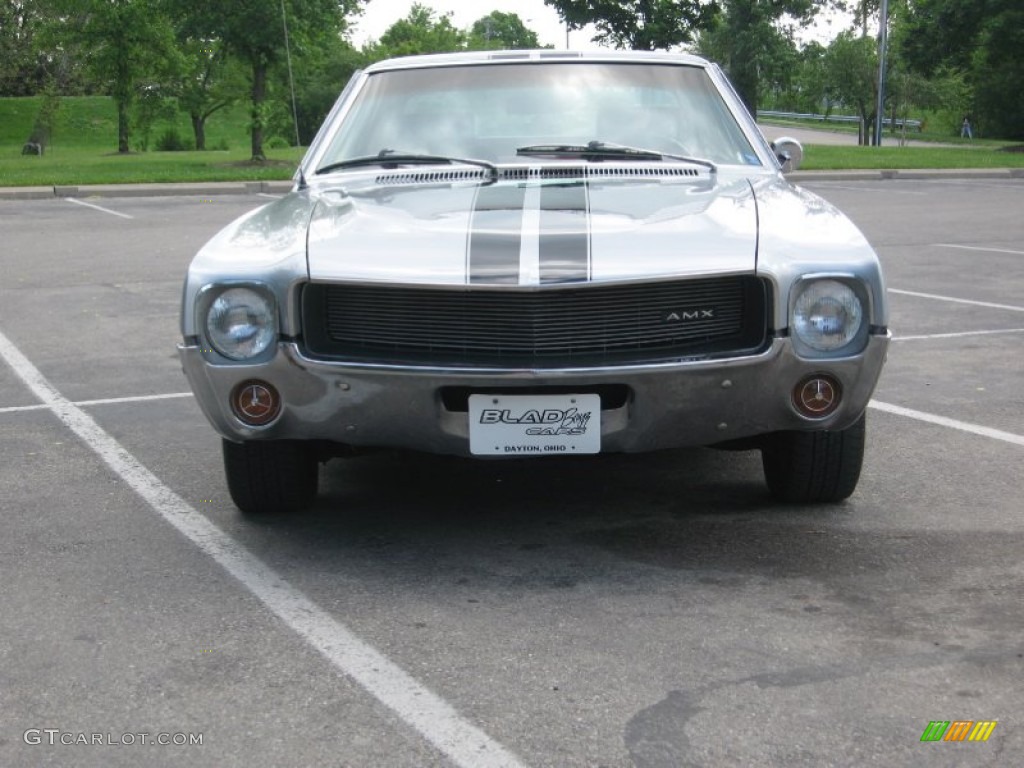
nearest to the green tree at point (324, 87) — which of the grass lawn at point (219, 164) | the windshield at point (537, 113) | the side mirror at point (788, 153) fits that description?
the grass lawn at point (219, 164)

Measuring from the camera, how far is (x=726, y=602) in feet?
12.3

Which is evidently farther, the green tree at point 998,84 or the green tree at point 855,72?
the green tree at point 855,72

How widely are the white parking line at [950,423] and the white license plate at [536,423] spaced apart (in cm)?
214

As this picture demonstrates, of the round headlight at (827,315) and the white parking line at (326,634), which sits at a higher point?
the round headlight at (827,315)

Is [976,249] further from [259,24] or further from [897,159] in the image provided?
[897,159]

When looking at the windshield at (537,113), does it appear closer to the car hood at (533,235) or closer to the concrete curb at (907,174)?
the car hood at (533,235)

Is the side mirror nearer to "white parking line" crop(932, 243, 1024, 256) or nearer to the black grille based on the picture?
the black grille

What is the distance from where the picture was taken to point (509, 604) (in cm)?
377

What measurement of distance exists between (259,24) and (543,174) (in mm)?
20796

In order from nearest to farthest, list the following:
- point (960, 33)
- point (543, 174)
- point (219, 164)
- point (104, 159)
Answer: point (543, 174) → point (219, 164) → point (104, 159) → point (960, 33)

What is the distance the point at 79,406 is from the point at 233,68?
46.5m

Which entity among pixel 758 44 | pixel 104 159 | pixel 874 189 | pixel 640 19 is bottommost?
pixel 874 189

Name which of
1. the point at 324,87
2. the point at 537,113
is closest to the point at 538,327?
the point at 537,113

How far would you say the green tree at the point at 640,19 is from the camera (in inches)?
2013
